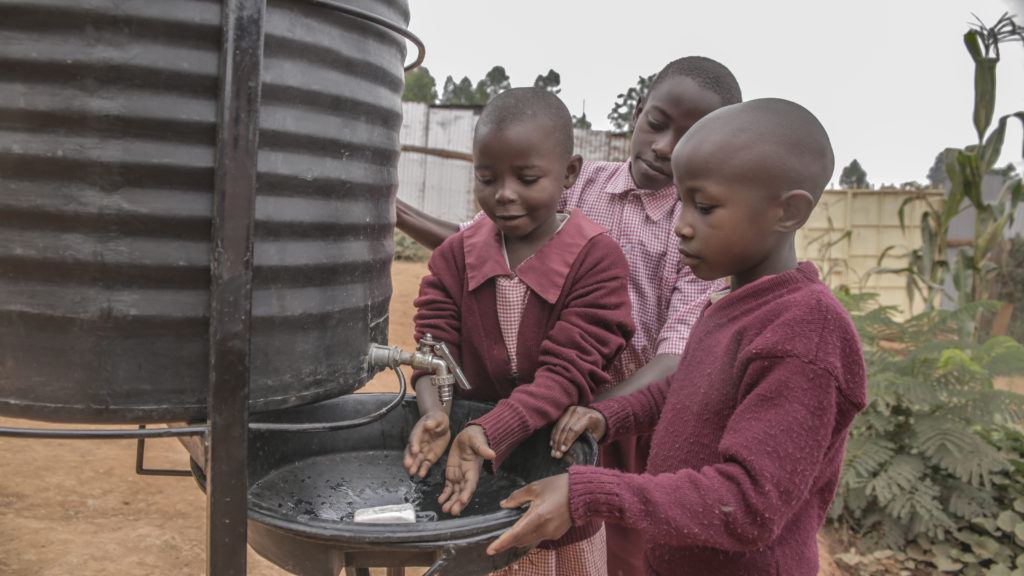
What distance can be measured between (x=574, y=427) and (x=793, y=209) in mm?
642

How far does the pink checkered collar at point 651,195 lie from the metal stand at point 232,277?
1.36 meters

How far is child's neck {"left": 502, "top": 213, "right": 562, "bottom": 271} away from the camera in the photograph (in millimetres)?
1886

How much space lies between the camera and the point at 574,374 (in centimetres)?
167

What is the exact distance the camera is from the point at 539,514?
1234 mm

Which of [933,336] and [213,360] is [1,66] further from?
[933,336]

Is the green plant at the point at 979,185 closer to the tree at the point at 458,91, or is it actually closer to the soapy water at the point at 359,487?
the soapy water at the point at 359,487

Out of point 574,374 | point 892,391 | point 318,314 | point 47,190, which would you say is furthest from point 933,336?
point 47,190

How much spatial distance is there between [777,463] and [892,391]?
3047mm

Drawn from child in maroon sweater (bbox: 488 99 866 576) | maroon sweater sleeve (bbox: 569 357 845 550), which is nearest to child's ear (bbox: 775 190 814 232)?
child in maroon sweater (bbox: 488 99 866 576)

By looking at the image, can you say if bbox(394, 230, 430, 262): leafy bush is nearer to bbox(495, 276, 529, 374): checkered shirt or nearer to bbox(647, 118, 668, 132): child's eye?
bbox(647, 118, 668, 132): child's eye

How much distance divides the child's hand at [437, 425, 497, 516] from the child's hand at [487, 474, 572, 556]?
228mm

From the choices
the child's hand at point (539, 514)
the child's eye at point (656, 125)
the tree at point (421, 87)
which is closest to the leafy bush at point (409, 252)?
the tree at point (421, 87)

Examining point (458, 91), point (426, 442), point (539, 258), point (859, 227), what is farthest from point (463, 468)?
point (458, 91)

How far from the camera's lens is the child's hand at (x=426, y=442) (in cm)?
159
